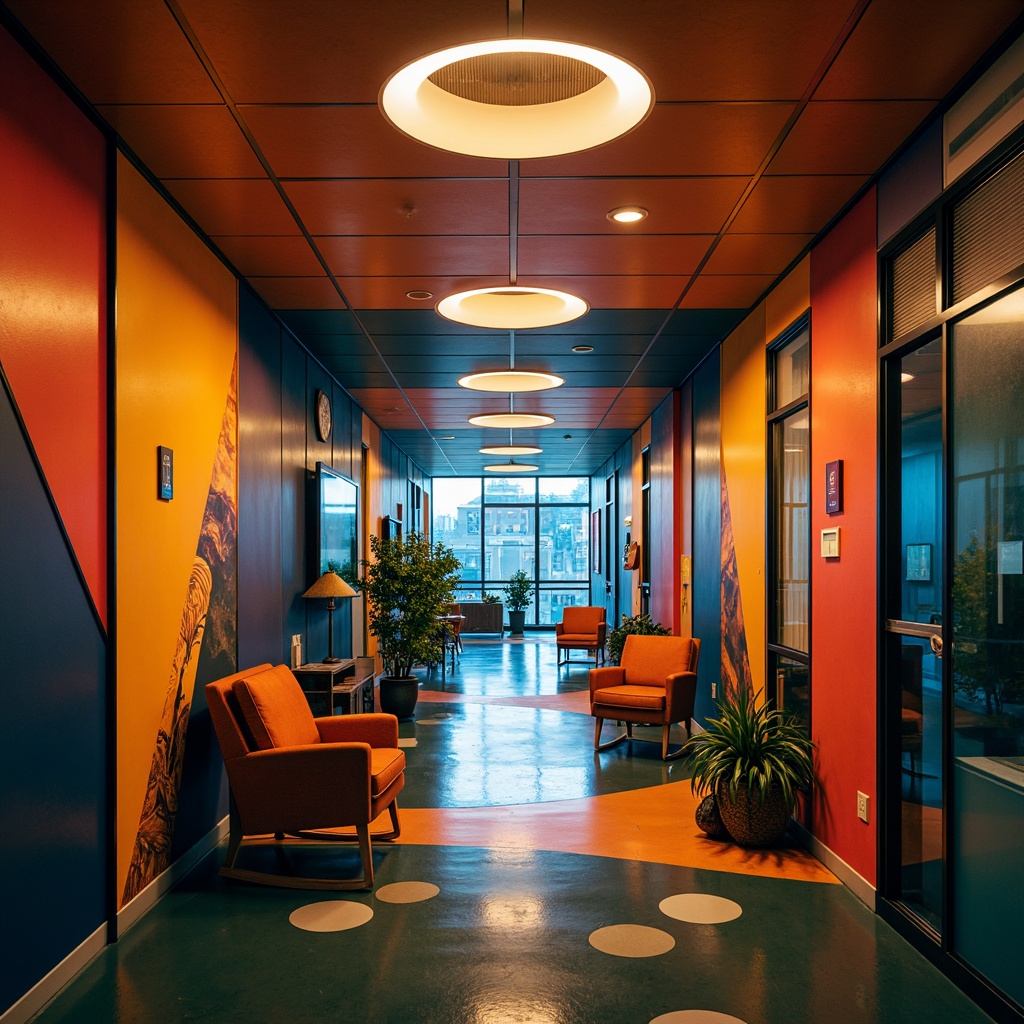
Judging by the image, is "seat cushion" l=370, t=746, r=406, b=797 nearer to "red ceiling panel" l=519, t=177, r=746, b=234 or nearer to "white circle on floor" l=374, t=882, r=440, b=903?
"white circle on floor" l=374, t=882, r=440, b=903

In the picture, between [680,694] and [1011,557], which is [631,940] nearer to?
[1011,557]

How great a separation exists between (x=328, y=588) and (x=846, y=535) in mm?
3515

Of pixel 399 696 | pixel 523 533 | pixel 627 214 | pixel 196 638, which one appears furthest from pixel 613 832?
pixel 523 533

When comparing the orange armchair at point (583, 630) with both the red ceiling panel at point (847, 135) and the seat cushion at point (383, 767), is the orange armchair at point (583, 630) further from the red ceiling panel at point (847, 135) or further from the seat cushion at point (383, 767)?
the red ceiling panel at point (847, 135)

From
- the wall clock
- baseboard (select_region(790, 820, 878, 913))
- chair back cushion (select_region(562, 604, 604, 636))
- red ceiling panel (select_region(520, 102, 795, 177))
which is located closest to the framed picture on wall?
baseboard (select_region(790, 820, 878, 913))

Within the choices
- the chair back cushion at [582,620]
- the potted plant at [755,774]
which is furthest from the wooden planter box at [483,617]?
the potted plant at [755,774]

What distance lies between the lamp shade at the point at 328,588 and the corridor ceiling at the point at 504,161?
1.71 meters

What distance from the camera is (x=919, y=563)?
11.2 feet

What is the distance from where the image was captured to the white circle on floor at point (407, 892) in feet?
12.4

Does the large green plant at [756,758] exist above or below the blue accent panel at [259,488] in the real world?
below

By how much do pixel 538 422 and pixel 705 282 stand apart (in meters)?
5.07

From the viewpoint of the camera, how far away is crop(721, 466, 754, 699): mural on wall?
19.3ft

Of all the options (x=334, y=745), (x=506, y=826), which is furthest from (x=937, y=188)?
(x=506, y=826)

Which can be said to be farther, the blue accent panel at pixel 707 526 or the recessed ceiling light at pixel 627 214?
the blue accent panel at pixel 707 526
